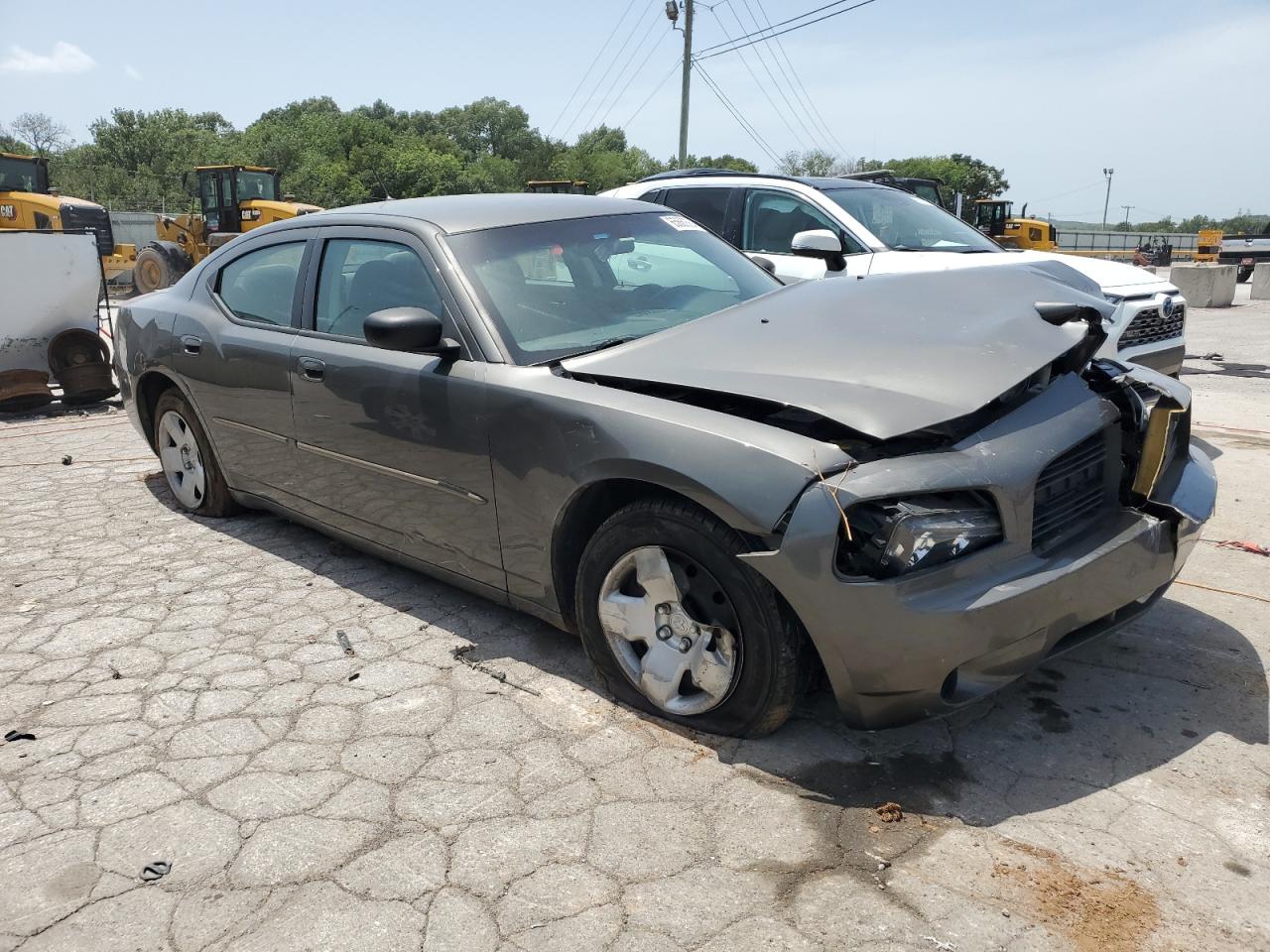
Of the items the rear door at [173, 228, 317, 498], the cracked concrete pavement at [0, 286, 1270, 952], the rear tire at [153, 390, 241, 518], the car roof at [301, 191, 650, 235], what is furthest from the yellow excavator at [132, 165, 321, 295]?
the cracked concrete pavement at [0, 286, 1270, 952]

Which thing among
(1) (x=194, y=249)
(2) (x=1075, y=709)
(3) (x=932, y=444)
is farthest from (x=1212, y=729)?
(1) (x=194, y=249)

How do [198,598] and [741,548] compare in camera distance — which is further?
[198,598]

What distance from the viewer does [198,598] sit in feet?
13.9

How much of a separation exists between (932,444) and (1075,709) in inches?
44.0

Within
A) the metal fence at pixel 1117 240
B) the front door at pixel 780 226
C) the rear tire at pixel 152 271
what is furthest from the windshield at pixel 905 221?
the metal fence at pixel 1117 240

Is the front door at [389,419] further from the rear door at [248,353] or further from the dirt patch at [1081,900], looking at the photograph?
the dirt patch at [1081,900]

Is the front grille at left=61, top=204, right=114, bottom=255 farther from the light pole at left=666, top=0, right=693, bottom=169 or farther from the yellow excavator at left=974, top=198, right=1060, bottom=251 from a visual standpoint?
the yellow excavator at left=974, top=198, right=1060, bottom=251

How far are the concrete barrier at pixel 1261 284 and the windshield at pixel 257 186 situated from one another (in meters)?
22.2

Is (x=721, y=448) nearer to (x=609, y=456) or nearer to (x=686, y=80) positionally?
(x=609, y=456)

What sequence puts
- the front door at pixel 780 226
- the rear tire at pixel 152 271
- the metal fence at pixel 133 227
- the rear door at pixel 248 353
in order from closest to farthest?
the rear door at pixel 248 353 → the front door at pixel 780 226 → the rear tire at pixel 152 271 → the metal fence at pixel 133 227

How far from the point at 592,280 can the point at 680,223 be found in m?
0.82

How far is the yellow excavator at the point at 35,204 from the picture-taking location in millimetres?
19375

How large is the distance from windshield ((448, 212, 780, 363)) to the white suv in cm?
263

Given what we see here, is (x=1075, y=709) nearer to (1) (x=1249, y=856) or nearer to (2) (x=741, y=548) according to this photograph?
(1) (x=1249, y=856)
